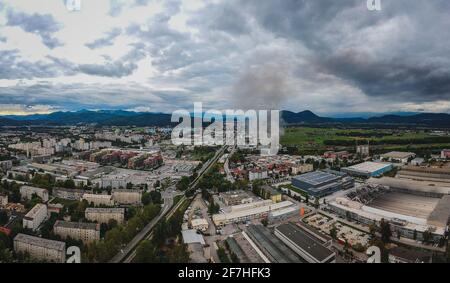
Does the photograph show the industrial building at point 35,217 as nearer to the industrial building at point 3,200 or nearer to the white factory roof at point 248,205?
the industrial building at point 3,200

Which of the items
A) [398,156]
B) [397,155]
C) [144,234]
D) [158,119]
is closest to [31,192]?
[144,234]

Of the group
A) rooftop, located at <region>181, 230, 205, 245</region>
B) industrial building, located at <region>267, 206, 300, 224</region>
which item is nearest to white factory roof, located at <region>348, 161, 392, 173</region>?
industrial building, located at <region>267, 206, 300, 224</region>

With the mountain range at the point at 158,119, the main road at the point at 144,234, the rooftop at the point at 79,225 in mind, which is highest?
the mountain range at the point at 158,119

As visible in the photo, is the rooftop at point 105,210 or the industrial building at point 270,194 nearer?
the rooftop at point 105,210

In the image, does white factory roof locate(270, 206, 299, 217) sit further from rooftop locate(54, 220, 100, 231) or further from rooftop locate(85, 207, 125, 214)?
rooftop locate(54, 220, 100, 231)

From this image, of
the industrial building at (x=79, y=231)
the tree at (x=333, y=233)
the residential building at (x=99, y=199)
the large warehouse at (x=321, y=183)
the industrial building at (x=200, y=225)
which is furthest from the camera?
the large warehouse at (x=321, y=183)

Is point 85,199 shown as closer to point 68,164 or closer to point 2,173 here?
point 2,173

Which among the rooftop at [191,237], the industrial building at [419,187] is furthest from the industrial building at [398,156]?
the rooftop at [191,237]

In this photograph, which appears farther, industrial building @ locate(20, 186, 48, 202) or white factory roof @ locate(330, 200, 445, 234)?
industrial building @ locate(20, 186, 48, 202)
